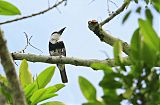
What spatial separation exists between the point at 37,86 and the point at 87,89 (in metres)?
1.02

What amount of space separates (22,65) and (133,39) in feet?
4.51

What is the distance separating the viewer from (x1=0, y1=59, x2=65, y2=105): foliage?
2.13 m

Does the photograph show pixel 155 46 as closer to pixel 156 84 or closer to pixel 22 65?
pixel 156 84

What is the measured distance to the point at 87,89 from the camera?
129 cm

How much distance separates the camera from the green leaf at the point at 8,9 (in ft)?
6.35

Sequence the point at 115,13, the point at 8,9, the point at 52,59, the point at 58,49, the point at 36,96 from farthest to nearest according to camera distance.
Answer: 1. the point at 58,49
2. the point at 115,13
3. the point at 52,59
4. the point at 36,96
5. the point at 8,9

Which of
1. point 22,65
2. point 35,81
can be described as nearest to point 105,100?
point 35,81

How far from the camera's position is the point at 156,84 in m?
1.23

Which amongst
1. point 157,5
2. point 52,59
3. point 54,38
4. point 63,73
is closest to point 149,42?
point 157,5

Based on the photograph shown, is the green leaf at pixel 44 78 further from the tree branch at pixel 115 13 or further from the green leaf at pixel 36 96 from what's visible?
the tree branch at pixel 115 13

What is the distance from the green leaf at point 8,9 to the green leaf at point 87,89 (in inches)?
28.9

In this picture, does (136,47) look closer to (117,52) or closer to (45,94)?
(117,52)

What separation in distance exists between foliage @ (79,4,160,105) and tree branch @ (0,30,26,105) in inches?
7.0

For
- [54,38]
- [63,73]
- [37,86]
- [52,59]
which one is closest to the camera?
[37,86]
